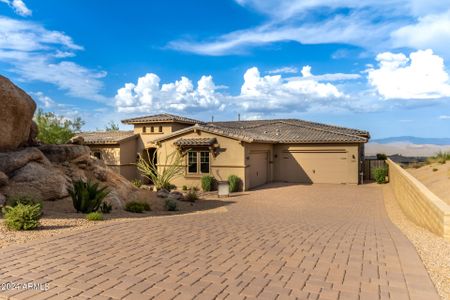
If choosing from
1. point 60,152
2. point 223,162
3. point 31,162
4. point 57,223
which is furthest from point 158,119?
Answer: point 57,223

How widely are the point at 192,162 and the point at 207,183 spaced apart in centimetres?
215

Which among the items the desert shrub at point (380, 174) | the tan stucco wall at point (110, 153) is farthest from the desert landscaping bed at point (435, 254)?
the tan stucco wall at point (110, 153)

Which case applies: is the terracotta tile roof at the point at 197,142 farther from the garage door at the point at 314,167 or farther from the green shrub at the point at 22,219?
the green shrub at the point at 22,219

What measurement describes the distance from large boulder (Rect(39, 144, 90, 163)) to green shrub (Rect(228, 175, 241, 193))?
945 centimetres

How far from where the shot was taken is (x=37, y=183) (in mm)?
12203

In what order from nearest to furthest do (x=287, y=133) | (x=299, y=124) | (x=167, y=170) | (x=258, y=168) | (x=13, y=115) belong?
1. (x=13, y=115)
2. (x=167, y=170)
3. (x=258, y=168)
4. (x=287, y=133)
5. (x=299, y=124)

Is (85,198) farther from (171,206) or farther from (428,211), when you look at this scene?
(428,211)

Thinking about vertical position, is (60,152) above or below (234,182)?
above

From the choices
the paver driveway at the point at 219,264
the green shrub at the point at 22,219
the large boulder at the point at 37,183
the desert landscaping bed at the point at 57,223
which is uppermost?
the large boulder at the point at 37,183

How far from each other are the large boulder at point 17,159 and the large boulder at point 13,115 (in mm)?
872

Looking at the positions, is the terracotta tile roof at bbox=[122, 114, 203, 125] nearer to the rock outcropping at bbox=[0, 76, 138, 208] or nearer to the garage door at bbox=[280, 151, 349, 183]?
the garage door at bbox=[280, 151, 349, 183]

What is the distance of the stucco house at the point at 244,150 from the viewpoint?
23.2 m

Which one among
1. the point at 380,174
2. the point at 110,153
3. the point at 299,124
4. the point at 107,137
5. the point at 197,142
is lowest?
the point at 380,174

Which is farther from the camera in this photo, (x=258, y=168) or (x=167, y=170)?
(x=258, y=168)
